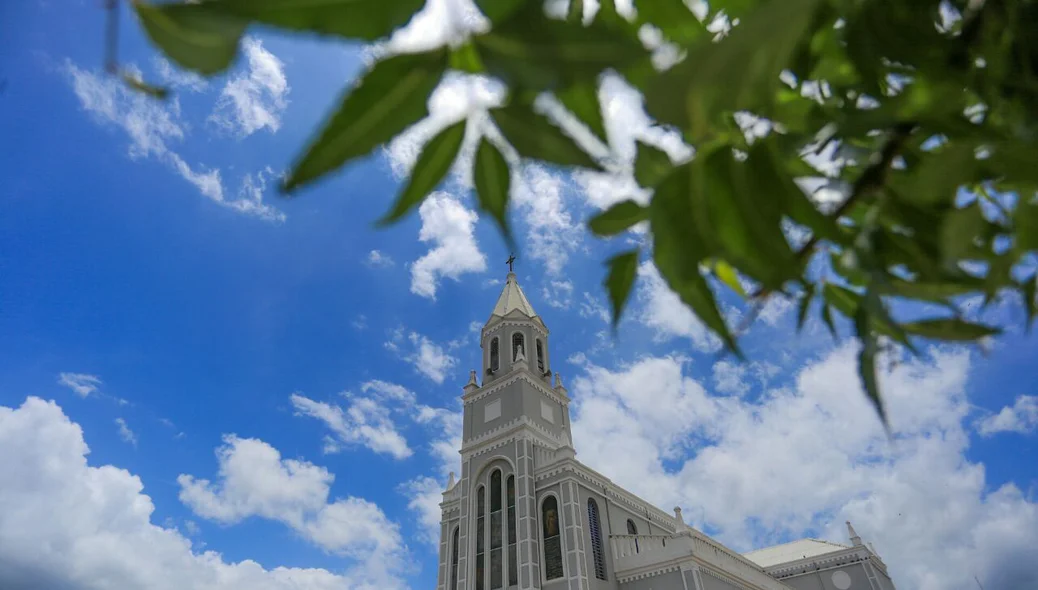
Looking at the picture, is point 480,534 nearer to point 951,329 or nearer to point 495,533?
point 495,533

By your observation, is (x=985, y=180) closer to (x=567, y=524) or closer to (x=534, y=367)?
(x=567, y=524)

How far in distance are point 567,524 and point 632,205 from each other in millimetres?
21739

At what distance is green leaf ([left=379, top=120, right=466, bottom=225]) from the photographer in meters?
0.60

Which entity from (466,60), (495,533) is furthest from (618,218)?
(495,533)

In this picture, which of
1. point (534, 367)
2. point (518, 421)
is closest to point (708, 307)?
point (518, 421)

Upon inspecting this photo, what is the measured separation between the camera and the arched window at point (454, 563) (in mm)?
22172

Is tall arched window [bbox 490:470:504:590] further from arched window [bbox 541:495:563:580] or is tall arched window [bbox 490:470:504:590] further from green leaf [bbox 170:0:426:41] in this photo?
green leaf [bbox 170:0:426:41]

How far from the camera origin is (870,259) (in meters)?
0.78

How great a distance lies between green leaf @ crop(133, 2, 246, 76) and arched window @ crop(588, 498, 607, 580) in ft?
74.1

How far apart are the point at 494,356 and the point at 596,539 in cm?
978

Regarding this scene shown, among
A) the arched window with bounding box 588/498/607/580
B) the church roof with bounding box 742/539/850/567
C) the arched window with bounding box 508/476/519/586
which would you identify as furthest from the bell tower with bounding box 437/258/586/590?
the church roof with bounding box 742/539/850/567

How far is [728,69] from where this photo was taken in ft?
1.48

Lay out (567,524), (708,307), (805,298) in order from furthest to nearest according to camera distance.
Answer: (567,524)
(805,298)
(708,307)

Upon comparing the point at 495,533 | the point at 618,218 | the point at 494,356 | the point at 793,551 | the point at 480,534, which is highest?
the point at 494,356
